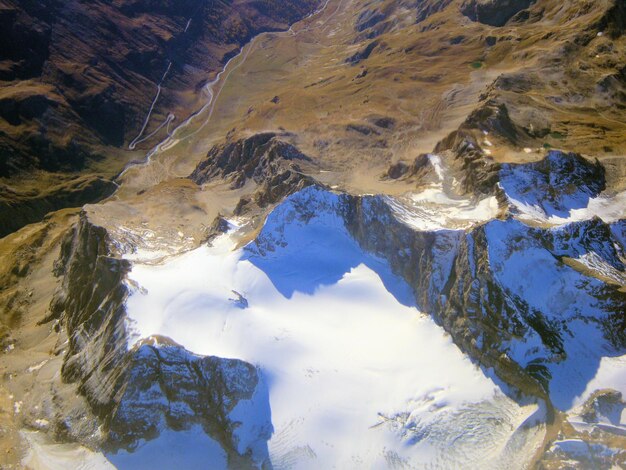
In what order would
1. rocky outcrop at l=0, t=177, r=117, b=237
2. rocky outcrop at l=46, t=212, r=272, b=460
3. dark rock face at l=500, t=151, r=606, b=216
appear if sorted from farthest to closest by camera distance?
rocky outcrop at l=0, t=177, r=117, b=237
dark rock face at l=500, t=151, r=606, b=216
rocky outcrop at l=46, t=212, r=272, b=460

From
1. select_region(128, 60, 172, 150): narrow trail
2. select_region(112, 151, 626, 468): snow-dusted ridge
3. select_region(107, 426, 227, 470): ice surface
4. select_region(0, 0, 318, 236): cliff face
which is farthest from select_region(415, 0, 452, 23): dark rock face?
select_region(107, 426, 227, 470): ice surface

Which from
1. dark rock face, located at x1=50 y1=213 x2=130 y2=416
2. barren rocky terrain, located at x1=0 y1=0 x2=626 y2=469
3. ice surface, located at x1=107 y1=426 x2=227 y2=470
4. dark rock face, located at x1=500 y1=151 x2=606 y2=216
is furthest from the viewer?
dark rock face, located at x1=500 y1=151 x2=606 y2=216

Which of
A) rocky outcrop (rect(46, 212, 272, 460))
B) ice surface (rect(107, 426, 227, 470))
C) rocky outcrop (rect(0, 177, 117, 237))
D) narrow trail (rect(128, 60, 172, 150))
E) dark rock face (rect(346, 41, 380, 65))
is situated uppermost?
dark rock face (rect(346, 41, 380, 65))

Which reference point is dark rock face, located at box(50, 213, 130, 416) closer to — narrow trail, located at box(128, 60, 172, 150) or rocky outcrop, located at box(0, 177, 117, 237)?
rocky outcrop, located at box(0, 177, 117, 237)

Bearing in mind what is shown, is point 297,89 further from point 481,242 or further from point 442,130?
point 481,242

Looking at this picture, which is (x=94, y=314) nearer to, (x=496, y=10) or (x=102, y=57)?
(x=102, y=57)

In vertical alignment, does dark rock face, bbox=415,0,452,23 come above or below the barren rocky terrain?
above

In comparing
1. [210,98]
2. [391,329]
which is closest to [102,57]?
[210,98]

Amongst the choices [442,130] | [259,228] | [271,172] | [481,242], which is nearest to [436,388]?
[481,242]
